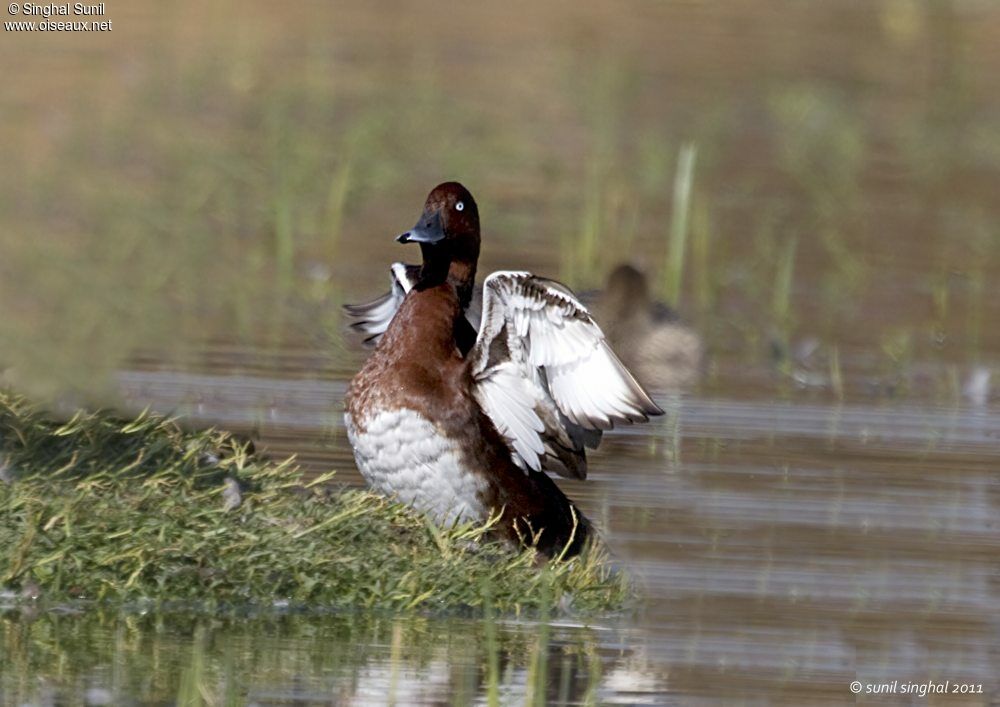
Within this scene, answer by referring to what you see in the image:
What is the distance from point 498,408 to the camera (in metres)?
6.60

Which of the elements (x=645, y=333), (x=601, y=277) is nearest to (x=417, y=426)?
(x=645, y=333)

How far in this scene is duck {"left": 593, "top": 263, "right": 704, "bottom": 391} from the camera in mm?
9344

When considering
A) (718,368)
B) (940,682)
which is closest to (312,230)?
(718,368)

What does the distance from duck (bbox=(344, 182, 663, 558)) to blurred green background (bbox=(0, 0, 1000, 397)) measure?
1.03m

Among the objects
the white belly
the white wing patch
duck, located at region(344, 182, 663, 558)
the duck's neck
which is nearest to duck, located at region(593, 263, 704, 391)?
the white wing patch

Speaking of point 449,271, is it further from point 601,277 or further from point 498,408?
point 601,277

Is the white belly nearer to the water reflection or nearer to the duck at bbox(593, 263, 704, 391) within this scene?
the water reflection

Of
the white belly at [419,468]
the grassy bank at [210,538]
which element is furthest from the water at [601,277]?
the white belly at [419,468]

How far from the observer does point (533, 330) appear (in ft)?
21.3

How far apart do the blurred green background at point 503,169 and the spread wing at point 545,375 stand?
4.22 ft

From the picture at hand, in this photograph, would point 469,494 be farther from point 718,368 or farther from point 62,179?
point 62,179

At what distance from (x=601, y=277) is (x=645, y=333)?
1.37 m

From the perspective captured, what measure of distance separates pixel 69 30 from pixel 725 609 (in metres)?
11.7

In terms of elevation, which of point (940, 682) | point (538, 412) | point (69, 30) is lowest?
point (940, 682)
